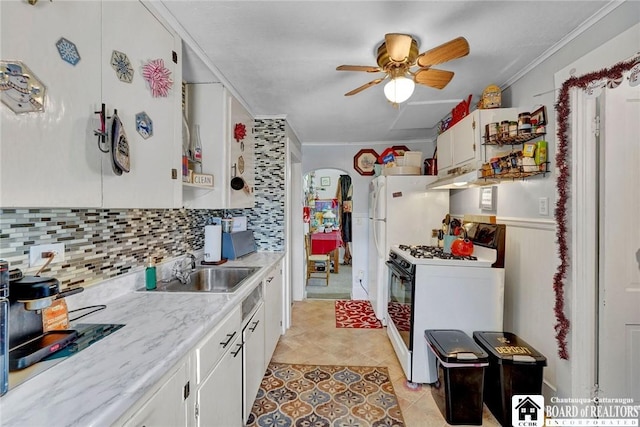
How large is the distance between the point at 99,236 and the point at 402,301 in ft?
7.00

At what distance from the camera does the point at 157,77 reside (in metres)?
1.28

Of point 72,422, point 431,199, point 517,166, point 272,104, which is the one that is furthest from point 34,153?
point 431,199

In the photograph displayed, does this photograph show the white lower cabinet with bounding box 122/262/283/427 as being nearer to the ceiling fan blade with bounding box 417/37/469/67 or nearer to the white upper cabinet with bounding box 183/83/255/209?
the white upper cabinet with bounding box 183/83/255/209

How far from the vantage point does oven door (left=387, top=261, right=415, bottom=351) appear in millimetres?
2105

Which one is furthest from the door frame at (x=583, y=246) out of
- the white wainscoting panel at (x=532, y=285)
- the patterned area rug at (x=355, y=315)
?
the patterned area rug at (x=355, y=315)

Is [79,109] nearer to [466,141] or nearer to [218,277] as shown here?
[218,277]

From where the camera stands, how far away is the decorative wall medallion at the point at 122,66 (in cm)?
105

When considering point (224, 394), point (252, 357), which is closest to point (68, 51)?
point (224, 394)

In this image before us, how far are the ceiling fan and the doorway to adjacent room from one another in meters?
2.82

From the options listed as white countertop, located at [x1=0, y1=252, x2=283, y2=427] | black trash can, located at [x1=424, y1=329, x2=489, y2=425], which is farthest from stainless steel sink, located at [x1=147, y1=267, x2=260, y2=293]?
black trash can, located at [x1=424, y1=329, x2=489, y2=425]

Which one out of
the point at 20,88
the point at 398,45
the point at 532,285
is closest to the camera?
the point at 20,88

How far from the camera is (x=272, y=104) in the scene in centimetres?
263

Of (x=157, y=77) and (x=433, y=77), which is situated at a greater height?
(x=433, y=77)

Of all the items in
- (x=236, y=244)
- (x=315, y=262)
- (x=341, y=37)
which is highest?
(x=341, y=37)
